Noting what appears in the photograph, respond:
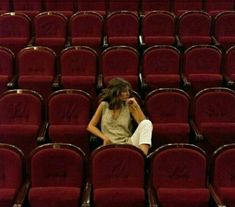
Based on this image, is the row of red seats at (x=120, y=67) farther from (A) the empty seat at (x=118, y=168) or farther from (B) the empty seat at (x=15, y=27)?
(A) the empty seat at (x=118, y=168)

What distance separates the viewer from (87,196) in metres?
0.74

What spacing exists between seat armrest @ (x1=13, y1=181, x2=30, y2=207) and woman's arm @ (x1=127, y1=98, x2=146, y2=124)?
0.24m

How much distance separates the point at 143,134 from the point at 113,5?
27.6 inches

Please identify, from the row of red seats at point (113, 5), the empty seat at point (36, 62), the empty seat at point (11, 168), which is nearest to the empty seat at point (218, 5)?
the row of red seats at point (113, 5)

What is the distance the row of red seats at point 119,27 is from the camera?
1268 millimetres

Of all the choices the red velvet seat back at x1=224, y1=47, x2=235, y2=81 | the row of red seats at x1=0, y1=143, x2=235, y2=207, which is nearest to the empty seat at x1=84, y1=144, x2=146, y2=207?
the row of red seats at x1=0, y1=143, x2=235, y2=207

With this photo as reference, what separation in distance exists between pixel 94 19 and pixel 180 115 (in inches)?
17.1

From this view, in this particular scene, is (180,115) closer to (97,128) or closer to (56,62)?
(97,128)

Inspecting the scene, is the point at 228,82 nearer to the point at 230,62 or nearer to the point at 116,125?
the point at 230,62

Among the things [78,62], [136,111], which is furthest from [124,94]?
[78,62]

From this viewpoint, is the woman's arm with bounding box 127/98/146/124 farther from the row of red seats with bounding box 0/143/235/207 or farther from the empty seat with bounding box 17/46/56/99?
the empty seat with bounding box 17/46/56/99

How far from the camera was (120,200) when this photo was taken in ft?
2.43

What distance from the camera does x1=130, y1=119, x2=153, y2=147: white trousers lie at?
86 cm

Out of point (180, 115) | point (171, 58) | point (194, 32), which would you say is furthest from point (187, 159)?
point (194, 32)
